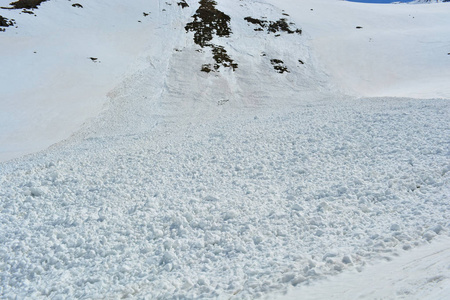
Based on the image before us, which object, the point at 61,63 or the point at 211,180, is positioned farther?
the point at 61,63

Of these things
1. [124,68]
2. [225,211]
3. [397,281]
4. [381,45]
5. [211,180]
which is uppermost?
[381,45]

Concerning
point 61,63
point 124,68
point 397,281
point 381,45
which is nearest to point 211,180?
point 397,281

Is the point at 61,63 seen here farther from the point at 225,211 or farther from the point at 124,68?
the point at 225,211

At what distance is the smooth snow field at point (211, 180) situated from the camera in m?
6.75

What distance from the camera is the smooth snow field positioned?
6750 mm

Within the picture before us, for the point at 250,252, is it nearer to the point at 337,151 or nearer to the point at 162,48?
the point at 337,151

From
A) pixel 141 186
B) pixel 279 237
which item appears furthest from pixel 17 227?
pixel 279 237

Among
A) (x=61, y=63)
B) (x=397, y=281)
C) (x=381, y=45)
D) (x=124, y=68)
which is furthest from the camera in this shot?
(x=381, y=45)

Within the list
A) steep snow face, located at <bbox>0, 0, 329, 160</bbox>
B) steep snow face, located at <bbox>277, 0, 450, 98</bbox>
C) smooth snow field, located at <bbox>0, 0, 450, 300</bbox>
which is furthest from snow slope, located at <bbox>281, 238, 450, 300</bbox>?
steep snow face, located at <bbox>277, 0, 450, 98</bbox>

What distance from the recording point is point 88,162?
14.4m

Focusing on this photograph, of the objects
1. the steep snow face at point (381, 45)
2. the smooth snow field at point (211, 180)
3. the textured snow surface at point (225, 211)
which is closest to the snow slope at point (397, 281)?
the smooth snow field at point (211, 180)

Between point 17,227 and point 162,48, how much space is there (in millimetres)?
31397

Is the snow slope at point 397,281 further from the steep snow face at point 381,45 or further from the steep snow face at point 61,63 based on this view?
the steep snow face at point 381,45

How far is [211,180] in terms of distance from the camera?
1205cm
